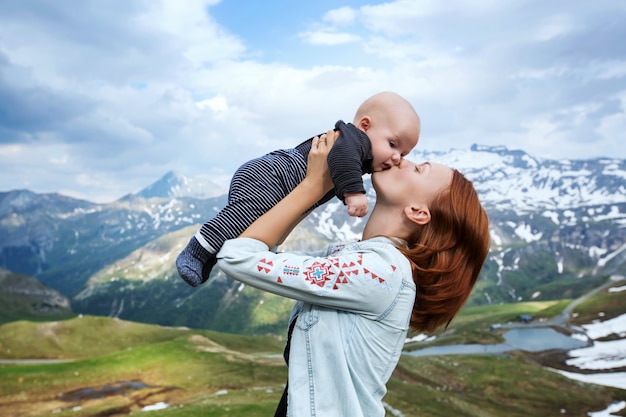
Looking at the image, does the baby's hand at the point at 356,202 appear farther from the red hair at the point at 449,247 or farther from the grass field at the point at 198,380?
the grass field at the point at 198,380

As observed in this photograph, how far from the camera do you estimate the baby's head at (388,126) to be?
4488 mm

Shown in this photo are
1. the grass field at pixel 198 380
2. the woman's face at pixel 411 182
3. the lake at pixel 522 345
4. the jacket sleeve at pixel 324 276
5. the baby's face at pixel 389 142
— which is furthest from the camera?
the lake at pixel 522 345

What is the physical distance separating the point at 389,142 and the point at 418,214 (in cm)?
77

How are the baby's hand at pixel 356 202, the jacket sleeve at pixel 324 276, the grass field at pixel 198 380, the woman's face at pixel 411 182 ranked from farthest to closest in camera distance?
the grass field at pixel 198 380
the woman's face at pixel 411 182
the baby's hand at pixel 356 202
the jacket sleeve at pixel 324 276

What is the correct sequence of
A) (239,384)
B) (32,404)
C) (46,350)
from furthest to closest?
(46,350)
(239,384)
(32,404)

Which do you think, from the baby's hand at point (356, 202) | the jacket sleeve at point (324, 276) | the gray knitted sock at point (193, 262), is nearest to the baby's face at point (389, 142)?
the baby's hand at point (356, 202)

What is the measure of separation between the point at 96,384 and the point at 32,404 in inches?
215

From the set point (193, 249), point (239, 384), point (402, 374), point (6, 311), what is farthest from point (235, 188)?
point (6, 311)

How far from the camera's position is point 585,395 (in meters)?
66.6

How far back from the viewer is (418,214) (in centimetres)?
427

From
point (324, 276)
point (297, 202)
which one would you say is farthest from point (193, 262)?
point (324, 276)

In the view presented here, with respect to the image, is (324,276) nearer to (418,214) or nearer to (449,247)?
(418,214)

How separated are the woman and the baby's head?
0.15 metres

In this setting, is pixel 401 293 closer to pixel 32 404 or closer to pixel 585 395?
pixel 32 404
